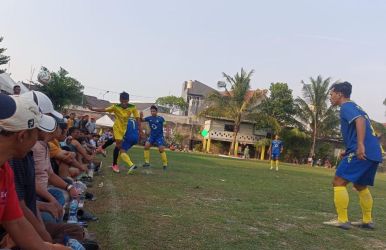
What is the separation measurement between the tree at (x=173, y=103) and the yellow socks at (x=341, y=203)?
225 feet

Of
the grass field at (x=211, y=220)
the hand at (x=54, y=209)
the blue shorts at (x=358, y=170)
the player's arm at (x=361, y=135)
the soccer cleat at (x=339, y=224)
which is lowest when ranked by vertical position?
the grass field at (x=211, y=220)

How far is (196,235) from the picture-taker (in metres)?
4.76

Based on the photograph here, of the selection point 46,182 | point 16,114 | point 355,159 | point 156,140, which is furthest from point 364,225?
point 156,140

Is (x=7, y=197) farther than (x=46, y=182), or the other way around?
(x=46, y=182)

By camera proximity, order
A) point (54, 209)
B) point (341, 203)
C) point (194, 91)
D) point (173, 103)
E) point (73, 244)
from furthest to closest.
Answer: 1. point (173, 103)
2. point (194, 91)
3. point (341, 203)
4. point (54, 209)
5. point (73, 244)

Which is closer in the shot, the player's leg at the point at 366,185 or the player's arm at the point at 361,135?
the player's arm at the point at 361,135

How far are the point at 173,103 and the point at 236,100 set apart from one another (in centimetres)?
3145

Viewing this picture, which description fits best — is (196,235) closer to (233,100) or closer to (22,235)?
(22,235)

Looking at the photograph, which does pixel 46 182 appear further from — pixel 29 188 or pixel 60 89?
pixel 60 89

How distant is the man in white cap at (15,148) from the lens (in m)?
2.26

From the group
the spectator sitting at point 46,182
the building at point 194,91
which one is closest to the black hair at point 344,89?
the spectator sitting at point 46,182

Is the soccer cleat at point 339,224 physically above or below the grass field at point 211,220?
above

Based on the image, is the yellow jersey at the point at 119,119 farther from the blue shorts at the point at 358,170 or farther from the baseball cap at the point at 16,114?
the baseball cap at the point at 16,114

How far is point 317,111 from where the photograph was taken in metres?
49.4
